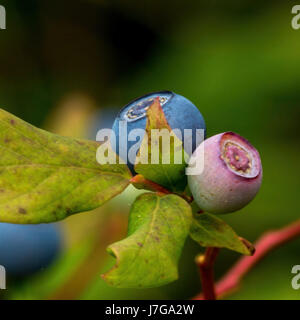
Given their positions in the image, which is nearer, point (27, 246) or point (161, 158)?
point (161, 158)

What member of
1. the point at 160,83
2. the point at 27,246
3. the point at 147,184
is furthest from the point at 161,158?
the point at 160,83

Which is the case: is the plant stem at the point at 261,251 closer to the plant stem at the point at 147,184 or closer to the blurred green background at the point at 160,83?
the blurred green background at the point at 160,83

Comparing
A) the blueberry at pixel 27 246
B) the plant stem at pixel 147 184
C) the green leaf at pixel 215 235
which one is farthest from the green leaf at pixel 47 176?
the blueberry at pixel 27 246

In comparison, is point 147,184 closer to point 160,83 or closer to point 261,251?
point 261,251

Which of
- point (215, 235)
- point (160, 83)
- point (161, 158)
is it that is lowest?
point (215, 235)

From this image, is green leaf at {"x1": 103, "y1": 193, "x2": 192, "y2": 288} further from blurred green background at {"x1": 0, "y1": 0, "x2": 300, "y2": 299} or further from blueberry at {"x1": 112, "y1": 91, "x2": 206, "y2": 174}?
blurred green background at {"x1": 0, "y1": 0, "x2": 300, "y2": 299}

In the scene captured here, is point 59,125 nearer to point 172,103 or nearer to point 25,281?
point 25,281

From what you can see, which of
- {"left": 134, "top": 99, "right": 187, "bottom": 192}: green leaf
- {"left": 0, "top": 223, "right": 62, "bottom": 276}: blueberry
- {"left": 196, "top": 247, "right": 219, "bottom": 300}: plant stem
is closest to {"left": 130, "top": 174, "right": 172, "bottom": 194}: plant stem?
{"left": 134, "top": 99, "right": 187, "bottom": 192}: green leaf
